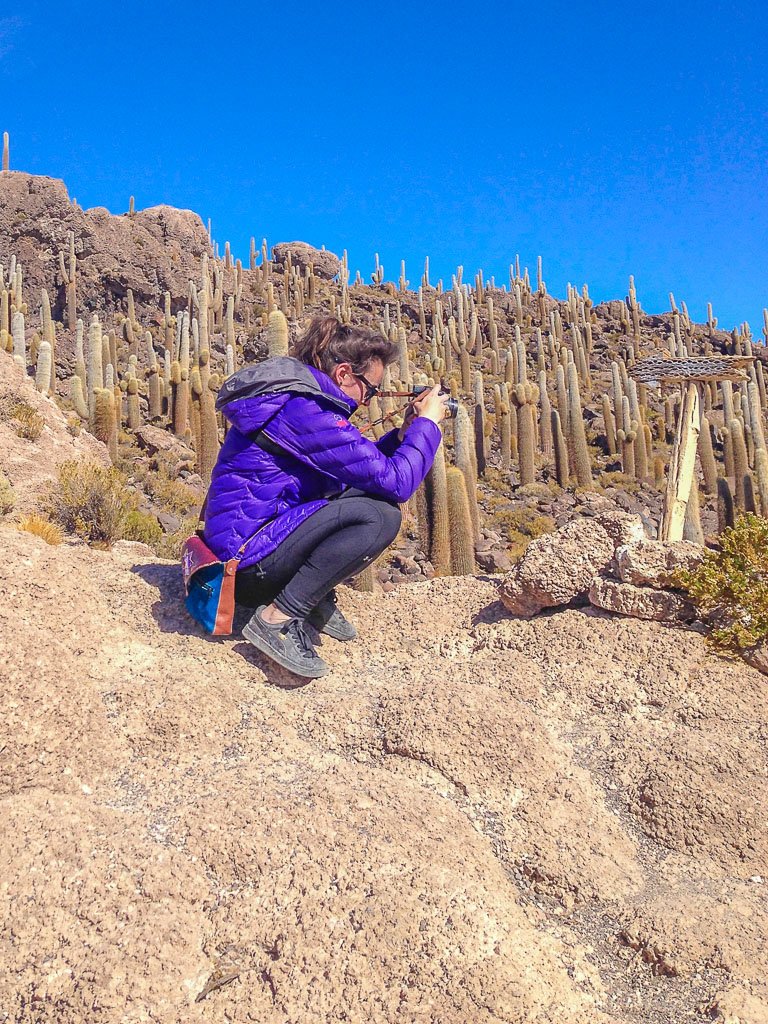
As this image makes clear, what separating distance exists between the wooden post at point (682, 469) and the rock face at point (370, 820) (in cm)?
388

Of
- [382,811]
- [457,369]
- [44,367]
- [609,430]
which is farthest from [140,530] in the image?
[457,369]

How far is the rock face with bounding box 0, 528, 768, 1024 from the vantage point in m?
1.99

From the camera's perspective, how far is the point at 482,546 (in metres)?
14.2

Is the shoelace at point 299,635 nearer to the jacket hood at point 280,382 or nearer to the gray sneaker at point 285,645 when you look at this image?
the gray sneaker at point 285,645

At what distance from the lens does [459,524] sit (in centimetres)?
1138

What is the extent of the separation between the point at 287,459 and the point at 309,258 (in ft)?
135

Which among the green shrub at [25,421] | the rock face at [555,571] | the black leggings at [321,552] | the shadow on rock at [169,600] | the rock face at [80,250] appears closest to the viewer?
the black leggings at [321,552]

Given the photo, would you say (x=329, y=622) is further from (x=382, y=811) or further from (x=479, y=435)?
(x=479, y=435)

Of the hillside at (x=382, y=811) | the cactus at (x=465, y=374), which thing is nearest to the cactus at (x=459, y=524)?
the hillside at (x=382, y=811)

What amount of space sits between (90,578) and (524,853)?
102 inches

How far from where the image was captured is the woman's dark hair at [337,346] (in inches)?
146

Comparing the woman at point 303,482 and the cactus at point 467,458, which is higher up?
the cactus at point 467,458

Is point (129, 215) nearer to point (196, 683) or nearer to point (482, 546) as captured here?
point (482, 546)

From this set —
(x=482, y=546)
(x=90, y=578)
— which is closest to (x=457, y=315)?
(x=482, y=546)
